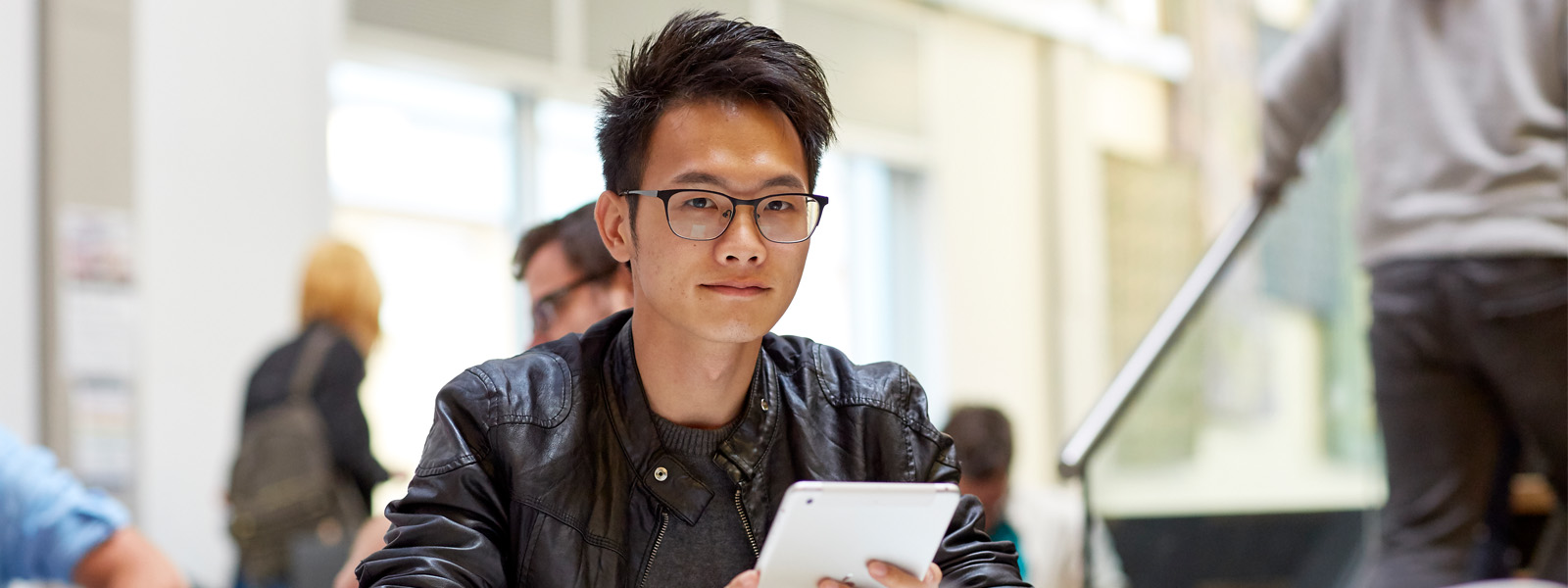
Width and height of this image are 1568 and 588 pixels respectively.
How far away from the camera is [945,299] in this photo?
818cm

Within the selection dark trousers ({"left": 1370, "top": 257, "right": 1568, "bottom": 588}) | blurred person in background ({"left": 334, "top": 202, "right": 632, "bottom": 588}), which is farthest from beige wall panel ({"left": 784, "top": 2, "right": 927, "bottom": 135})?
blurred person in background ({"left": 334, "top": 202, "right": 632, "bottom": 588})

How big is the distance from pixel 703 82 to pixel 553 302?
83 cm

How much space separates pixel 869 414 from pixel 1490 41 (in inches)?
62.5

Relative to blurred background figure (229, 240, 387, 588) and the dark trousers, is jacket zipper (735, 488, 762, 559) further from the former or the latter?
blurred background figure (229, 240, 387, 588)

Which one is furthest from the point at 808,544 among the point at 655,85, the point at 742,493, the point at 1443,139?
the point at 1443,139

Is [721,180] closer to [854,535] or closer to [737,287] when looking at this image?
[737,287]

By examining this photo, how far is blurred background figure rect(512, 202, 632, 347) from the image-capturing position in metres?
2.06

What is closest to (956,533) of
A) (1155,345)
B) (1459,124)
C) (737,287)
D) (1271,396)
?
(737,287)

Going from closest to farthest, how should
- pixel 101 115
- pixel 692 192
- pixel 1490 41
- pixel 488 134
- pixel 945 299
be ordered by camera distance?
pixel 692 192, pixel 1490 41, pixel 101 115, pixel 488 134, pixel 945 299

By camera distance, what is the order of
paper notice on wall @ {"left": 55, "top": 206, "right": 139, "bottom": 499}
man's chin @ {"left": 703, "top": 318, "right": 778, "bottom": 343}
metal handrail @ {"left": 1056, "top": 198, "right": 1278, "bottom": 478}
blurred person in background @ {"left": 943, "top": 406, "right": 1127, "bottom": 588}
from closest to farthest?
man's chin @ {"left": 703, "top": 318, "right": 778, "bottom": 343} → metal handrail @ {"left": 1056, "top": 198, "right": 1278, "bottom": 478} → blurred person in background @ {"left": 943, "top": 406, "right": 1127, "bottom": 588} → paper notice on wall @ {"left": 55, "top": 206, "right": 139, "bottom": 499}

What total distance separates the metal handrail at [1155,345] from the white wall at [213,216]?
3.13 meters

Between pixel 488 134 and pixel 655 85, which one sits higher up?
pixel 488 134

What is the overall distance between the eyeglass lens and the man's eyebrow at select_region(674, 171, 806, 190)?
0.01 meters

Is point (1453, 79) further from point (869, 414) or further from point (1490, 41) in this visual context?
point (869, 414)
